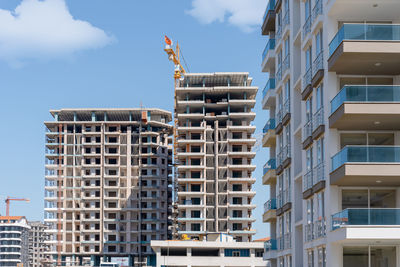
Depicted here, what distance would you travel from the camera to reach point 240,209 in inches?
5089

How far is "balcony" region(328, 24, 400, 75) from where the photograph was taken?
33750mm

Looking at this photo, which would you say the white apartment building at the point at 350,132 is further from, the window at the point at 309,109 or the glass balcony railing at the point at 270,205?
the glass balcony railing at the point at 270,205

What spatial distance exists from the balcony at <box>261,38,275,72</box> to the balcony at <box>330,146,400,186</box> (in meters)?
23.7

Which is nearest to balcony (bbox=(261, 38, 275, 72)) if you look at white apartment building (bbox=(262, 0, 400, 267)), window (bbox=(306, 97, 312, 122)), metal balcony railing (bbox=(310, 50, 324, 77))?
white apartment building (bbox=(262, 0, 400, 267))

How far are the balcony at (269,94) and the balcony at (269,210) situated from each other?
8.18 meters

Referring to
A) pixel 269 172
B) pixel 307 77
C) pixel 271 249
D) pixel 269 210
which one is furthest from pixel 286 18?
pixel 271 249

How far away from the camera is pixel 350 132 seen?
3653 cm

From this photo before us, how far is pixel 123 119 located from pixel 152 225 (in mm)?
24742

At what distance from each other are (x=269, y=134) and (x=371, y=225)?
24.5 m

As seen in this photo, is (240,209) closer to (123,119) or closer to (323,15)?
(123,119)

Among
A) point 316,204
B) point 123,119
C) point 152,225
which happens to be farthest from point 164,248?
point 316,204

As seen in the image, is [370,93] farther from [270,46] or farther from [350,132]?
[270,46]

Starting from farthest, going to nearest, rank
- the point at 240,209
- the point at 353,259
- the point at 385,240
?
the point at 240,209 < the point at 353,259 < the point at 385,240

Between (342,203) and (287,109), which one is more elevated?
(287,109)
